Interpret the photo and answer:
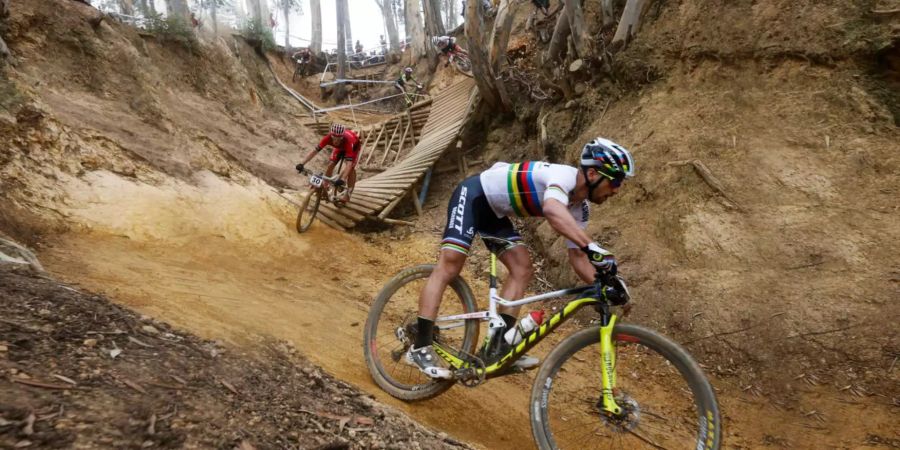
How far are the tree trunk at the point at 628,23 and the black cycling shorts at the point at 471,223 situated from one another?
5895 millimetres

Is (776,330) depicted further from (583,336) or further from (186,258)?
(186,258)

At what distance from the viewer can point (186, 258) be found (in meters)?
6.64

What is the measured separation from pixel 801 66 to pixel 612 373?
18.4 ft

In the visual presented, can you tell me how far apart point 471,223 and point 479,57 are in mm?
8478

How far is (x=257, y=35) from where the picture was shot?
2309 centimetres

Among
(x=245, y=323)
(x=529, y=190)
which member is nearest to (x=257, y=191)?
(x=245, y=323)

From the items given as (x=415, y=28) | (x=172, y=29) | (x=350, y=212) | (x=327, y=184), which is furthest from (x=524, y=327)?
(x=415, y=28)

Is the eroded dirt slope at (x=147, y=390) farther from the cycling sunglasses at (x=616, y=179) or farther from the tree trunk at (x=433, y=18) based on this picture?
the tree trunk at (x=433, y=18)

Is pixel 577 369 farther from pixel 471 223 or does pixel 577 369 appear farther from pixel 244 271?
pixel 244 271

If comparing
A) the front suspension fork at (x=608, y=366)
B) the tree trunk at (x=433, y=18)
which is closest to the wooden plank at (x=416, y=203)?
the front suspension fork at (x=608, y=366)

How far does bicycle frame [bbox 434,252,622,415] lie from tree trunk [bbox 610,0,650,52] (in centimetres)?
617

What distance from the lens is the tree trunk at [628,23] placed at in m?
8.02

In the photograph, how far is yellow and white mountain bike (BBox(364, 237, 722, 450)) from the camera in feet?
9.56

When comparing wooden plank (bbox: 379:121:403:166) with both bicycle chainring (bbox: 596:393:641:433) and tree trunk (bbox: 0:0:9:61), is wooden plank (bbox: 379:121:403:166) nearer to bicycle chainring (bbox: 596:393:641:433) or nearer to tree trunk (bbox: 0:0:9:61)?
tree trunk (bbox: 0:0:9:61)
